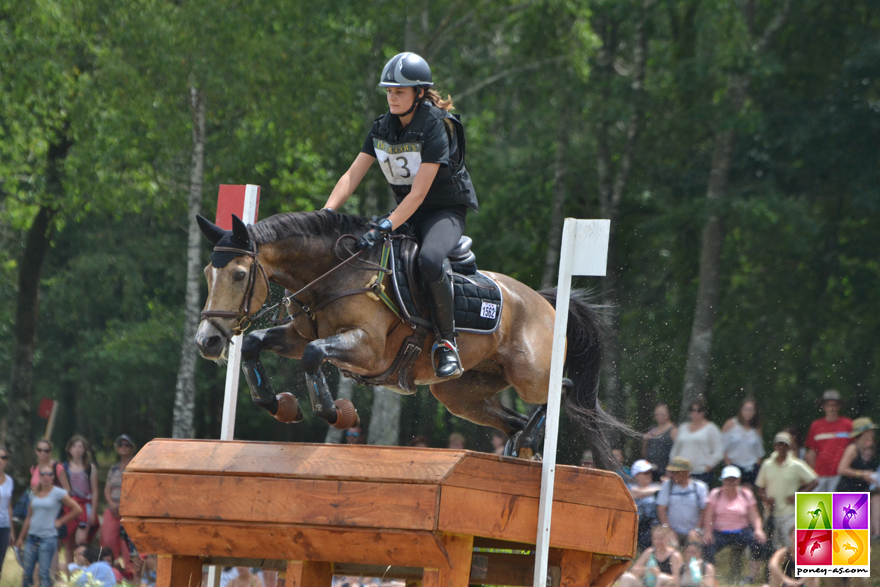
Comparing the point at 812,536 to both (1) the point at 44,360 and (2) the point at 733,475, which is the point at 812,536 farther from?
(1) the point at 44,360

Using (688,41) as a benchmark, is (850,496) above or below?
below

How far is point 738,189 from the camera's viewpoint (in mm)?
16938

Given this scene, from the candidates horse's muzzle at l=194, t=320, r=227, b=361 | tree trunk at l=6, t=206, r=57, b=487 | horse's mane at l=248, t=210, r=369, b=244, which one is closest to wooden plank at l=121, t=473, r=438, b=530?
horse's muzzle at l=194, t=320, r=227, b=361

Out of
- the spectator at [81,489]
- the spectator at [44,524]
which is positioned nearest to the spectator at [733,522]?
the spectator at [44,524]

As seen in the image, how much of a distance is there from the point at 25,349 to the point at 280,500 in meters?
12.2

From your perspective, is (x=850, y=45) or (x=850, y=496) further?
(x=850, y=45)

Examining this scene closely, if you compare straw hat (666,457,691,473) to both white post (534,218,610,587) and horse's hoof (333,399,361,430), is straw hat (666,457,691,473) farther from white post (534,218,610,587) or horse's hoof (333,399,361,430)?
horse's hoof (333,399,361,430)

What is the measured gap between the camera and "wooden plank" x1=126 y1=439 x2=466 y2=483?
12.4 feet

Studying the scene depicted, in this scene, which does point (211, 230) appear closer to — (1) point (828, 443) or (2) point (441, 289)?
(2) point (441, 289)

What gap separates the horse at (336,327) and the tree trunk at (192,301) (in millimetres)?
7375

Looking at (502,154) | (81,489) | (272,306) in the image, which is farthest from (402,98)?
(502,154)

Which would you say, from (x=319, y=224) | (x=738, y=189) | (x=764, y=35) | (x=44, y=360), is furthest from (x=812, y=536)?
(x=44, y=360)

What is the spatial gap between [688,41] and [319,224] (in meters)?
15.6

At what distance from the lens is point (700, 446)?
7625 millimetres
